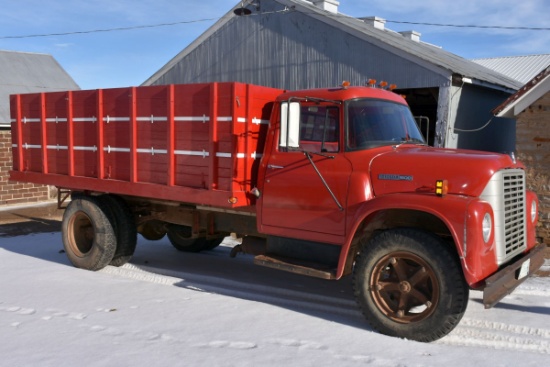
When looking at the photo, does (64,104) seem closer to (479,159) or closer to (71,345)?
(71,345)

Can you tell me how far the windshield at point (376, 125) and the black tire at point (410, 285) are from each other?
1.03m

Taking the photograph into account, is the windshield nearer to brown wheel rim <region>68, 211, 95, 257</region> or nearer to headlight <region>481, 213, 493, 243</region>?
headlight <region>481, 213, 493, 243</region>

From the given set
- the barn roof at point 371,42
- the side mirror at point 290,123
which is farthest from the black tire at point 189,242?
the barn roof at point 371,42

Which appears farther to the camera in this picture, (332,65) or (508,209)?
(332,65)

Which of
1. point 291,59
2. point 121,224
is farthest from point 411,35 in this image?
point 121,224

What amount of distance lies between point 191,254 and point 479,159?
561cm

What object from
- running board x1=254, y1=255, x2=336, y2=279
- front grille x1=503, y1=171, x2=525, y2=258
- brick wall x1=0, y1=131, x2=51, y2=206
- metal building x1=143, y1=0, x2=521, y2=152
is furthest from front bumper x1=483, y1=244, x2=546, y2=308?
brick wall x1=0, y1=131, x2=51, y2=206

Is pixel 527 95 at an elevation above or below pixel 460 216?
above

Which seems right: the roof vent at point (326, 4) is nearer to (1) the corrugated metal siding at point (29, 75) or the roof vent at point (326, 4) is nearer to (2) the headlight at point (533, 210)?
(1) the corrugated metal siding at point (29, 75)

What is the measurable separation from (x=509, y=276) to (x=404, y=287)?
0.95 m

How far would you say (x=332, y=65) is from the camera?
1421 cm

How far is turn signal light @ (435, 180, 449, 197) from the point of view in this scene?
479 cm

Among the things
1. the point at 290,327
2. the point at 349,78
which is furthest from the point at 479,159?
the point at 349,78

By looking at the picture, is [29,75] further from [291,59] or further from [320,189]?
[320,189]
